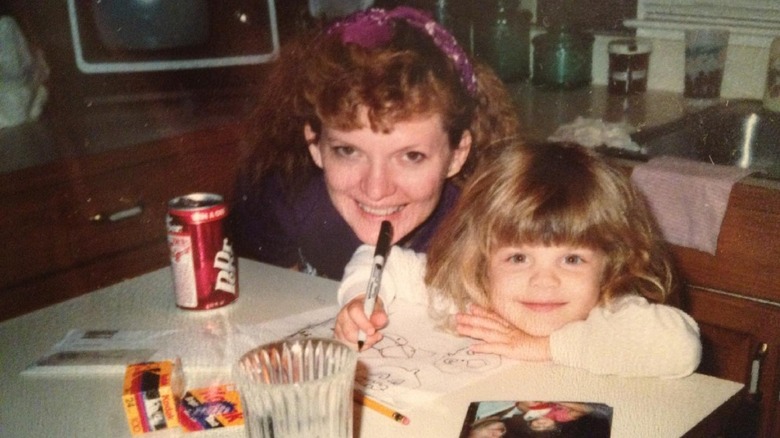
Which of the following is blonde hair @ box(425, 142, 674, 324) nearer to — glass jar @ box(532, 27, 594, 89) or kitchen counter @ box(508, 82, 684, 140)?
kitchen counter @ box(508, 82, 684, 140)

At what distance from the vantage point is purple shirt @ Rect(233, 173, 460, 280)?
137cm

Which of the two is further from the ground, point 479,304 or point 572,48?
point 572,48

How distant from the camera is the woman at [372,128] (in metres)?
1.15

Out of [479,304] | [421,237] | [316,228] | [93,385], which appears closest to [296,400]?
[93,385]

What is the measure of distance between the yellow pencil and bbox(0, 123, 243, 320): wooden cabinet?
951 mm

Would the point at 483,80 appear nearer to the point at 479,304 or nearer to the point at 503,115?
the point at 503,115

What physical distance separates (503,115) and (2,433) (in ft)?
3.15

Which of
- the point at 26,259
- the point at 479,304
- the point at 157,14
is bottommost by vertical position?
the point at 26,259

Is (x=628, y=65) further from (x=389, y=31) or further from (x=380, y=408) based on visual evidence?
(x=380, y=408)

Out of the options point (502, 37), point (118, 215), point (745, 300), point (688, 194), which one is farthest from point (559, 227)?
point (502, 37)

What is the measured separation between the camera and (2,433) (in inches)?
29.1

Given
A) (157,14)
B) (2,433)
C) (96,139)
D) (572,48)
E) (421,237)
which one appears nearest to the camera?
(2,433)

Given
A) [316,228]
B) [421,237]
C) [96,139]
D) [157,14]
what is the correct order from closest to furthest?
[421,237]
[316,228]
[96,139]
[157,14]

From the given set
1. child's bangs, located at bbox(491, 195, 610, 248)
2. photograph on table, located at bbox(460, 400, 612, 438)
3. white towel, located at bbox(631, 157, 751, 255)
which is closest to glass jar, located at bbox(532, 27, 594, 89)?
white towel, located at bbox(631, 157, 751, 255)
